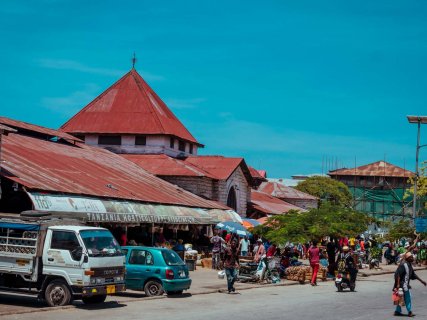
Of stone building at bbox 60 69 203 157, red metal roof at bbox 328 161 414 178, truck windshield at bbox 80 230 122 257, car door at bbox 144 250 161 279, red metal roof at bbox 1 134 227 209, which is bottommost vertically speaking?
car door at bbox 144 250 161 279

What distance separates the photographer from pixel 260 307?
19.8 metres

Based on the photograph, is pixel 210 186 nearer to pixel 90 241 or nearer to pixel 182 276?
pixel 182 276

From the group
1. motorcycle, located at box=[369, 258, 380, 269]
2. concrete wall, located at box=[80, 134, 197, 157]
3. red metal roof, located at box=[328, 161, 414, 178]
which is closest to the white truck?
motorcycle, located at box=[369, 258, 380, 269]

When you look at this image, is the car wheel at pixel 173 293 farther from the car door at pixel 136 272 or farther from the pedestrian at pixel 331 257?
the pedestrian at pixel 331 257

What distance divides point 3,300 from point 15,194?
9.10m

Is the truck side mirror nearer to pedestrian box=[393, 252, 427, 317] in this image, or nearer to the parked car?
the parked car

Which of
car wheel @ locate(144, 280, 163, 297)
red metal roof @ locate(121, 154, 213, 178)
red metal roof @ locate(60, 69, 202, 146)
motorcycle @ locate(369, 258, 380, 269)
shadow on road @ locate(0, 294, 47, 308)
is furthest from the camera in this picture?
red metal roof @ locate(60, 69, 202, 146)

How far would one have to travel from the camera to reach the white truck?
18.3 metres

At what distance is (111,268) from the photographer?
19.2 m

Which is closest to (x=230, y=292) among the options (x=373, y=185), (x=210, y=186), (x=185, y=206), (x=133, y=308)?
(x=133, y=308)

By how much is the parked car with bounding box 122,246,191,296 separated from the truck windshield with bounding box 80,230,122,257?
111 inches

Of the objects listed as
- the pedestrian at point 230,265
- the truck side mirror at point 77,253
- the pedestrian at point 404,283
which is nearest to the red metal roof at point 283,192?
the pedestrian at point 230,265

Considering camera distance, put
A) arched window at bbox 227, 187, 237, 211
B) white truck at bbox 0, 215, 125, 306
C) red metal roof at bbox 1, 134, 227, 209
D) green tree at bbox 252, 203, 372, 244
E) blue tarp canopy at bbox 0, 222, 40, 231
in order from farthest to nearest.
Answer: arched window at bbox 227, 187, 237, 211 < green tree at bbox 252, 203, 372, 244 < red metal roof at bbox 1, 134, 227, 209 < blue tarp canopy at bbox 0, 222, 40, 231 < white truck at bbox 0, 215, 125, 306

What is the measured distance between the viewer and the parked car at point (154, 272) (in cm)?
2217
